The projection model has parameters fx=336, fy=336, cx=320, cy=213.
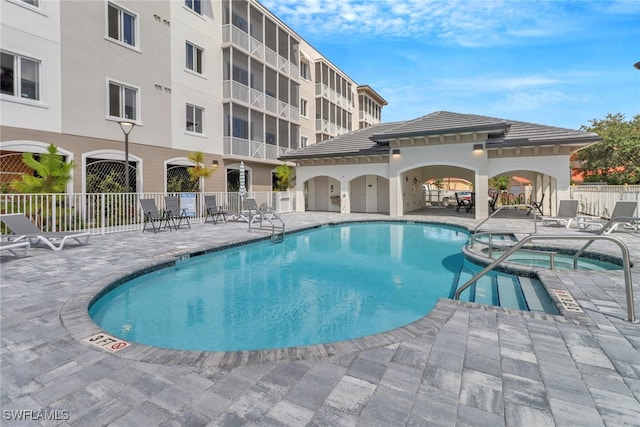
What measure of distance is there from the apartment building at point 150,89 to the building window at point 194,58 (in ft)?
0.21

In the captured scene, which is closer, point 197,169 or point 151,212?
point 151,212

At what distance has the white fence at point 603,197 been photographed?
13291mm

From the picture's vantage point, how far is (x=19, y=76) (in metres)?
11.3

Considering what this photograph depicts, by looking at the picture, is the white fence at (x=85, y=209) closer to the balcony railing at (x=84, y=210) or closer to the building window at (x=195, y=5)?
the balcony railing at (x=84, y=210)

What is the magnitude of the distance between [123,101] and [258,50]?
32.2 ft

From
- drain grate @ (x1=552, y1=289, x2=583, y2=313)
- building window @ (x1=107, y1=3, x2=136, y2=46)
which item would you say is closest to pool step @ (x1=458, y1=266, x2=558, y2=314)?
drain grate @ (x1=552, y1=289, x2=583, y2=313)

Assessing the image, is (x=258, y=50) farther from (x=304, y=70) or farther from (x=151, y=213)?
(x=151, y=213)

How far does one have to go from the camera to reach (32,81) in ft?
38.2

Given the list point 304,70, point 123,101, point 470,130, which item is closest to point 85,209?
point 123,101

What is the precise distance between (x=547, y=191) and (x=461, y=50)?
8953mm

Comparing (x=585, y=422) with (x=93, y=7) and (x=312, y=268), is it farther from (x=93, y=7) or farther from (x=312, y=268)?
(x=93, y=7)

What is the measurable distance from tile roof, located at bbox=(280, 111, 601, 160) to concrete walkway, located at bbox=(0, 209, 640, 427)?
12665 mm

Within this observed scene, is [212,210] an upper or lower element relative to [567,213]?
upper

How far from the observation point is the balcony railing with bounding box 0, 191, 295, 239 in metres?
9.52
